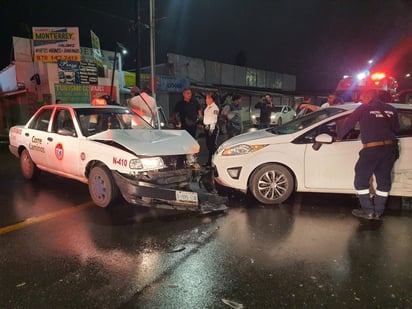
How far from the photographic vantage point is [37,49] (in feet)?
47.8

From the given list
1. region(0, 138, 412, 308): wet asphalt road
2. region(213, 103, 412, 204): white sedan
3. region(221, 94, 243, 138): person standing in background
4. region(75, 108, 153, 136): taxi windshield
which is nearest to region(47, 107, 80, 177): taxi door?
region(75, 108, 153, 136): taxi windshield

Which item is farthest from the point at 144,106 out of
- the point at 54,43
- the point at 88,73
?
the point at 54,43

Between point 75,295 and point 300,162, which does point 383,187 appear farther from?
point 75,295

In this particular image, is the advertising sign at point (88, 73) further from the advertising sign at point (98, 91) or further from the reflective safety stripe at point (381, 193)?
the reflective safety stripe at point (381, 193)

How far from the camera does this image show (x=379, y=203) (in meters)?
4.83

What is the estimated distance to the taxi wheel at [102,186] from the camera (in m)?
5.02

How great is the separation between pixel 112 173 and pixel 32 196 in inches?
77.3

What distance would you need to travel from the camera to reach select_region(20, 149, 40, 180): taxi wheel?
682 centimetres

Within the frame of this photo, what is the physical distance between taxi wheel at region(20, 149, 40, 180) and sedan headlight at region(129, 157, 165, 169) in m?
3.09

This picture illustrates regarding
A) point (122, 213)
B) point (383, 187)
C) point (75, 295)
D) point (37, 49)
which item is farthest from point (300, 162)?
Answer: point (37, 49)

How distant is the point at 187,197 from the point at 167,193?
29 centimetres

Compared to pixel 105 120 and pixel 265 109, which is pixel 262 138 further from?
pixel 265 109

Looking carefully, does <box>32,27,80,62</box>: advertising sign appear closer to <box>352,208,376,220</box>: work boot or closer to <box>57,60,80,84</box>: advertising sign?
<box>57,60,80,84</box>: advertising sign

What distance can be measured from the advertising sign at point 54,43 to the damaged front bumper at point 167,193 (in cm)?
1174
